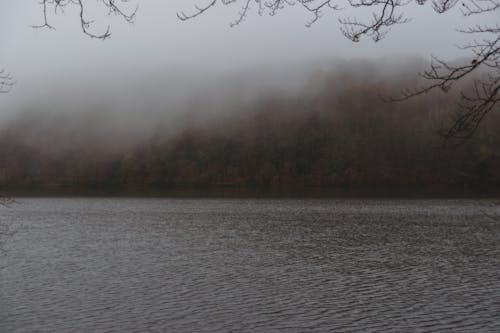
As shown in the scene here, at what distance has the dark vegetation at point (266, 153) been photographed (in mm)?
142875

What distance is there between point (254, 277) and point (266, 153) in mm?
136876

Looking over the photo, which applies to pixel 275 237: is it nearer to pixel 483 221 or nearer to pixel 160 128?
pixel 483 221

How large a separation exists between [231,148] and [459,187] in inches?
2853

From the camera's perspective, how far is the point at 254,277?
86.7 ft

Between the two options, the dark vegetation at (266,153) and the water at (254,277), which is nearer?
the water at (254,277)

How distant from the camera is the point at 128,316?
63.9 feet

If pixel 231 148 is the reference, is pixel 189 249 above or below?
below

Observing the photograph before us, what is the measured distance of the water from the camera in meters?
18.9

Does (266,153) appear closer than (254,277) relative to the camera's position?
No

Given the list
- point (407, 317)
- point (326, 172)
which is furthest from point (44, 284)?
point (326, 172)

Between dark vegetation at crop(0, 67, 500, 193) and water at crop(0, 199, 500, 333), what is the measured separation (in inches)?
3537

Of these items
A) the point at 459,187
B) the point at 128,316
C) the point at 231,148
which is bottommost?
the point at 128,316

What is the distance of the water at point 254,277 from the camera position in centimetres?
1886

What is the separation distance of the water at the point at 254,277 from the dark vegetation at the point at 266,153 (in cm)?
8984
